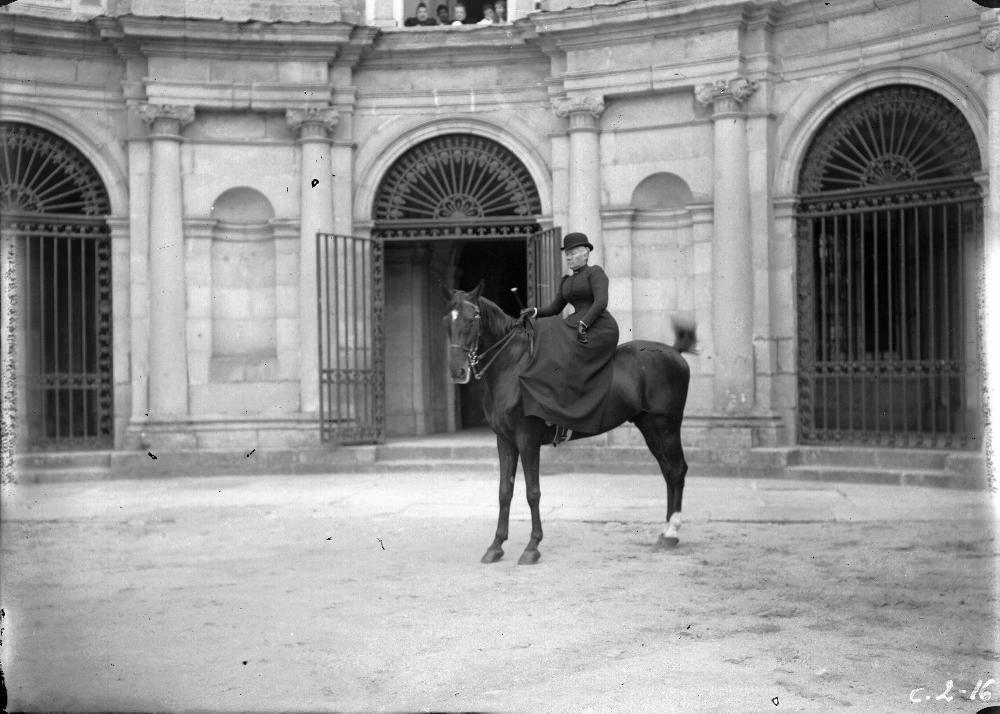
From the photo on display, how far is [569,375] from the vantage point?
7660 millimetres

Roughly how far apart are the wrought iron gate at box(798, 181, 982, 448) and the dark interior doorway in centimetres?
632

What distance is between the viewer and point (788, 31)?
1363 centimetres

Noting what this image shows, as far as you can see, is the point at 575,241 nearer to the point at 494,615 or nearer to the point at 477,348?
the point at 477,348

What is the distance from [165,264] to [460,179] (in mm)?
4190

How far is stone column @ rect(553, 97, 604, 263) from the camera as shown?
47.2 ft

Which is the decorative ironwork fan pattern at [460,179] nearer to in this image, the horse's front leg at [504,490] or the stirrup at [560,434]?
the stirrup at [560,434]

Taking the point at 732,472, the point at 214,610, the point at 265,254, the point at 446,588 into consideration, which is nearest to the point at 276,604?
the point at 214,610

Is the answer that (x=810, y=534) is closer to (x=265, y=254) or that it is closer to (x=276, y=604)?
(x=276, y=604)

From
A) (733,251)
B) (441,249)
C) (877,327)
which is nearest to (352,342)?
(441,249)

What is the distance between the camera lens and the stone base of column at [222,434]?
14.3 metres

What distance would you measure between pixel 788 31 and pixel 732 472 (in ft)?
18.1

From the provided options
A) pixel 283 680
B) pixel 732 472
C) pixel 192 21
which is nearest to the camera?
pixel 283 680

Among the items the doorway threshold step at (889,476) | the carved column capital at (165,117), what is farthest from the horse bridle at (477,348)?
the carved column capital at (165,117)

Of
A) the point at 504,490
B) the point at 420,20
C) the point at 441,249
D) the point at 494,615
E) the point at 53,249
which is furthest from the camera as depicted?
the point at 441,249
